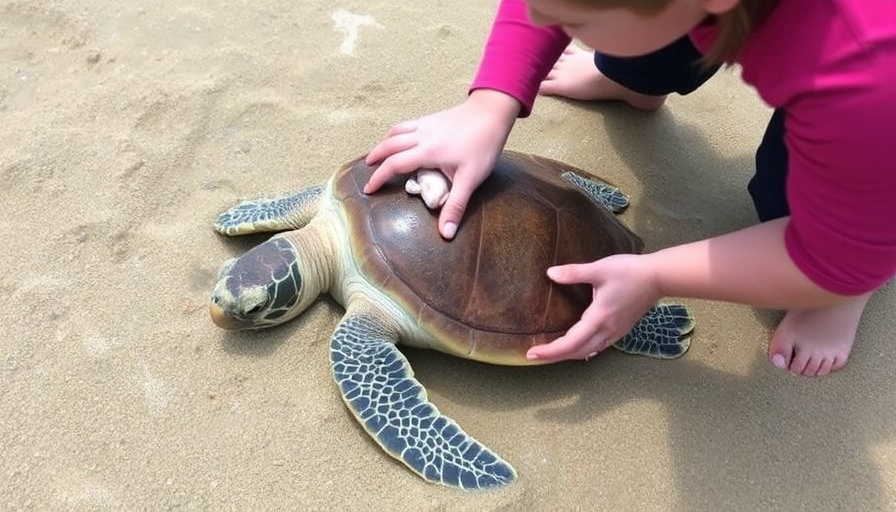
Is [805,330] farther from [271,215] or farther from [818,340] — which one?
[271,215]

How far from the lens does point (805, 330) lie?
1.44m

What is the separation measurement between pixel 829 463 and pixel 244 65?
164 cm

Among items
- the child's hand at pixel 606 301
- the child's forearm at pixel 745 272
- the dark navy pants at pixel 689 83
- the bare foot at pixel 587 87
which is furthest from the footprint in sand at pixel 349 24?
the child's forearm at pixel 745 272

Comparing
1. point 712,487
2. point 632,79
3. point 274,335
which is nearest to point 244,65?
point 274,335

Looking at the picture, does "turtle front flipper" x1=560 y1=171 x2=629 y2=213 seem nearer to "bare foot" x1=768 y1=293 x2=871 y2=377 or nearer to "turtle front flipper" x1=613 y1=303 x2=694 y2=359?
"turtle front flipper" x1=613 y1=303 x2=694 y2=359

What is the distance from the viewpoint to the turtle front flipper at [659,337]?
1.44 meters

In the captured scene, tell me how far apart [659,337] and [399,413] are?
533 mm

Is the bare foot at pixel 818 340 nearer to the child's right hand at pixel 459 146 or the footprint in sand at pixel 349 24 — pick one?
the child's right hand at pixel 459 146

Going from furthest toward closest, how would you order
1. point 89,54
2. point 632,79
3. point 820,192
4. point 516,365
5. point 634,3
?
point 89,54
point 632,79
point 516,365
point 820,192
point 634,3

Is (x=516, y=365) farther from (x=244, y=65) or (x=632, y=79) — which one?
(x=244, y=65)

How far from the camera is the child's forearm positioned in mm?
1001

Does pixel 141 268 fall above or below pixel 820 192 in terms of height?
below

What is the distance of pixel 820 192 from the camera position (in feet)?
2.93

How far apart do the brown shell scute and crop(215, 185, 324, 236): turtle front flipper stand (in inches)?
7.3
